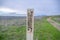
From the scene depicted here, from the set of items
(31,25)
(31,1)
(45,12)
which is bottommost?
(31,25)

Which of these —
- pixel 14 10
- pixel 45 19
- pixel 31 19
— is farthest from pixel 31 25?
pixel 14 10

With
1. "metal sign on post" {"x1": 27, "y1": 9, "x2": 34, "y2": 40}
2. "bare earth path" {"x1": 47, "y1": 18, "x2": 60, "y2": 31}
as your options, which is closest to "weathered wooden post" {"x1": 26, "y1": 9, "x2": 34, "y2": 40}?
"metal sign on post" {"x1": 27, "y1": 9, "x2": 34, "y2": 40}

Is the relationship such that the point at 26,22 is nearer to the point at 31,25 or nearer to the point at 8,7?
the point at 31,25

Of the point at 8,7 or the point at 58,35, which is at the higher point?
the point at 8,7

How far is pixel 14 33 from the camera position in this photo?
173 centimetres

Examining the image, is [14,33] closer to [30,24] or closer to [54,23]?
[30,24]

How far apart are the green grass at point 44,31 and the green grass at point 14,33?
0.61 feet

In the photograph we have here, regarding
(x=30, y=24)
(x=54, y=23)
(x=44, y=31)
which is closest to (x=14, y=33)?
(x=30, y=24)

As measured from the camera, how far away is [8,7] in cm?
176

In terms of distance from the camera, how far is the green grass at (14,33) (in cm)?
172

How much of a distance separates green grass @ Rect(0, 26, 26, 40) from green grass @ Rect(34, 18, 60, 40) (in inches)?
7.4

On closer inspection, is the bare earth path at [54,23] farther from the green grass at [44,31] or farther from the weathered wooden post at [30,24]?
the weathered wooden post at [30,24]

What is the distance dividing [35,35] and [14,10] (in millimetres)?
476

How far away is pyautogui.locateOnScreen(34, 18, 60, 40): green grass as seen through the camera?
1676mm
